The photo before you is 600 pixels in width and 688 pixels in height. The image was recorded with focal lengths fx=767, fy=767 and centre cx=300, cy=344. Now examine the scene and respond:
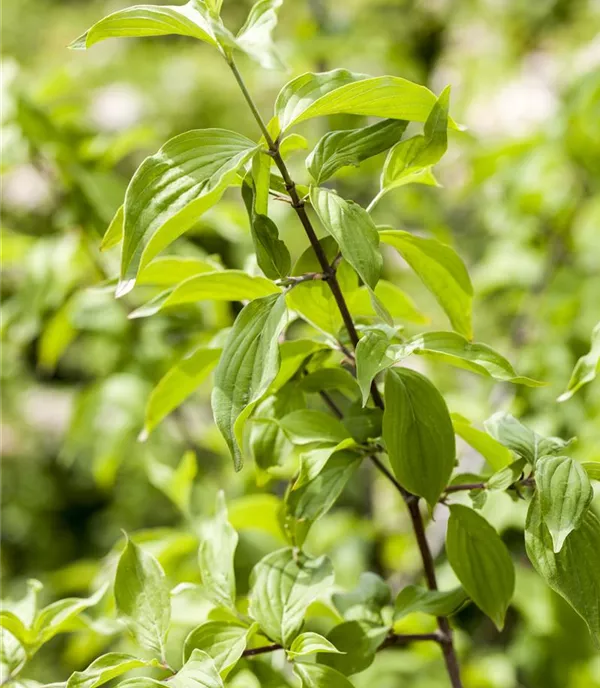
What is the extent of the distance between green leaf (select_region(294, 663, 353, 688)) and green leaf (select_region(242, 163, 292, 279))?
0.63 feet

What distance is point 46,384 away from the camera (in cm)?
225

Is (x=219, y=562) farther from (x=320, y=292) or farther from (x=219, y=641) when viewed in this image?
(x=320, y=292)

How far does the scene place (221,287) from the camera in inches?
15.7

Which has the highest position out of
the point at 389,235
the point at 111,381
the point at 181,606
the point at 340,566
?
the point at 389,235

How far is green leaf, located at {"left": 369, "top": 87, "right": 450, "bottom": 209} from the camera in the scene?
0.36 metres

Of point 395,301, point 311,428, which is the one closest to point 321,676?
point 311,428

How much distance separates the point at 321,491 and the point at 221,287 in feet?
0.40

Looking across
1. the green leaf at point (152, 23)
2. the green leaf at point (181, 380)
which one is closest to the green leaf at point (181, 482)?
the green leaf at point (181, 380)

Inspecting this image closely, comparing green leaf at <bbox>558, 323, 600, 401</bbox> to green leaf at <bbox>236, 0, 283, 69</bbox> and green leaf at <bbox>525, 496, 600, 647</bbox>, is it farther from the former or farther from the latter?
green leaf at <bbox>236, 0, 283, 69</bbox>

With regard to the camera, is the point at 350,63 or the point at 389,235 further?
the point at 350,63

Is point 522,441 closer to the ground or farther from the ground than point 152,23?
closer to the ground

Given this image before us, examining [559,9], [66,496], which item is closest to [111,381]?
[66,496]

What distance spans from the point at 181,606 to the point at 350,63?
1049 millimetres

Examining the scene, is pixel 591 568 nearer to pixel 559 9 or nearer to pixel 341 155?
pixel 341 155
